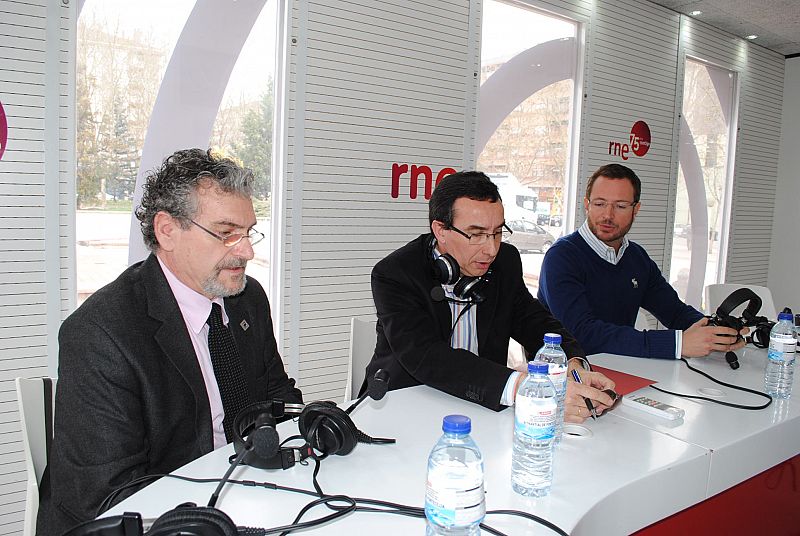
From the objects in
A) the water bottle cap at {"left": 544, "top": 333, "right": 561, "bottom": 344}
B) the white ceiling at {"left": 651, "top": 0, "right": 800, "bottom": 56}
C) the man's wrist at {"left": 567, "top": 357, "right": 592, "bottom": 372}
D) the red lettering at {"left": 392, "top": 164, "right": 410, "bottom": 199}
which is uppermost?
the white ceiling at {"left": 651, "top": 0, "right": 800, "bottom": 56}

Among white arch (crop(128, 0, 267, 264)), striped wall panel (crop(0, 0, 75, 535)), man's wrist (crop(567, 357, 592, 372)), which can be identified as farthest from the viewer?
white arch (crop(128, 0, 267, 264))

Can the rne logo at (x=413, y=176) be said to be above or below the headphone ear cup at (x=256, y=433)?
above

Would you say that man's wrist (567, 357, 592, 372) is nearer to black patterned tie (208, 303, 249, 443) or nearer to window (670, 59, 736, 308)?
black patterned tie (208, 303, 249, 443)

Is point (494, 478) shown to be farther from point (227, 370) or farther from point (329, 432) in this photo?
point (227, 370)

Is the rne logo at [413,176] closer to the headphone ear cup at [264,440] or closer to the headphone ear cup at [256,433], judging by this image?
the headphone ear cup at [256,433]

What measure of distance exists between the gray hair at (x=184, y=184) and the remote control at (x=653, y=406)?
142 cm

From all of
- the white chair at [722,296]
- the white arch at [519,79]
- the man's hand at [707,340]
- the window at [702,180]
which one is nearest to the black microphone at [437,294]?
the man's hand at [707,340]

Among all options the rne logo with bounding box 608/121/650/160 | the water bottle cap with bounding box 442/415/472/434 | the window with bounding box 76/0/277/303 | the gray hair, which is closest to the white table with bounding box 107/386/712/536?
the water bottle cap with bounding box 442/415/472/434

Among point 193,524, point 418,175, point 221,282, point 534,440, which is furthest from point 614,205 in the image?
point 193,524

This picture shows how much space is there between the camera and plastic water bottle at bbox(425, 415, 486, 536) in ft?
3.42

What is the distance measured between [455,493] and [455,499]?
1cm

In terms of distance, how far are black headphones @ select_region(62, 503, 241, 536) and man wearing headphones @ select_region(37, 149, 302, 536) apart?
1.57 ft

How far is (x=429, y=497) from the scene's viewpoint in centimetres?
109

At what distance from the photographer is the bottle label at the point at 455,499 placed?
1039mm
